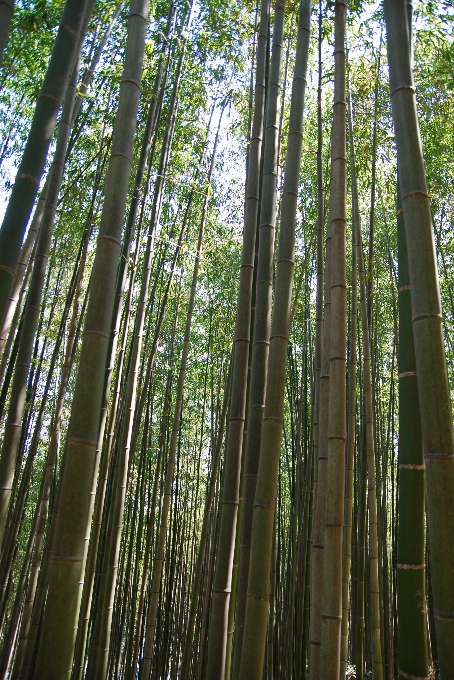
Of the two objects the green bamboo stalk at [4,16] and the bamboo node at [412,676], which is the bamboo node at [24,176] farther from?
the bamboo node at [412,676]

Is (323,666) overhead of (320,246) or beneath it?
beneath

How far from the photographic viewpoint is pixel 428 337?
1.09 m

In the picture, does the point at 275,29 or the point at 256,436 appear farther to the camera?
the point at 275,29

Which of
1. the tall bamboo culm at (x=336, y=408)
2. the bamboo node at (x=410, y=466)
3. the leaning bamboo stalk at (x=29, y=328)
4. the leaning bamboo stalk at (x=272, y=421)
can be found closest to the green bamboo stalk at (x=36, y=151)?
the leaning bamboo stalk at (x=29, y=328)

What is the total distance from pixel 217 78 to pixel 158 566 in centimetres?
360

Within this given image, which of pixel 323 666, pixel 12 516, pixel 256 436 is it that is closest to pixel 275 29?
pixel 256 436

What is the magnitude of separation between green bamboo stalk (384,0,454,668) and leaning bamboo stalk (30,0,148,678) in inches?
23.4

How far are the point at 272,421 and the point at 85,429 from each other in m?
0.62

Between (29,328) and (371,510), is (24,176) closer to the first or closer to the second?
(29,328)

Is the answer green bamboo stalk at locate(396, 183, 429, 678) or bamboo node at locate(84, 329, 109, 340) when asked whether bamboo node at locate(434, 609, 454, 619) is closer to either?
green bamboo stalk at locate(396, 183, 429, 678)

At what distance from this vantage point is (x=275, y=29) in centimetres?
202

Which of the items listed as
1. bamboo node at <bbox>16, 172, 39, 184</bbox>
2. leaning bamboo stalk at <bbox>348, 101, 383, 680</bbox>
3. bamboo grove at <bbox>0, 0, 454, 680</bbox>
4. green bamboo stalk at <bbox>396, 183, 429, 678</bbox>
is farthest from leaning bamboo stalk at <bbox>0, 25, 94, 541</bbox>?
leaning bamboo stalk at <bbox>348, 101, 383, 680</bbox>

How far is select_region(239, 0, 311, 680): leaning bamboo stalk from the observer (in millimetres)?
1444

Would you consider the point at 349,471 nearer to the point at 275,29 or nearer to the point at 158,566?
the point at 158,566
